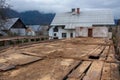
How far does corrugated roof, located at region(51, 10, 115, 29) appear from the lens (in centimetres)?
3238

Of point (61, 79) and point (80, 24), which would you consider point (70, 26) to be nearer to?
point (80, 24)

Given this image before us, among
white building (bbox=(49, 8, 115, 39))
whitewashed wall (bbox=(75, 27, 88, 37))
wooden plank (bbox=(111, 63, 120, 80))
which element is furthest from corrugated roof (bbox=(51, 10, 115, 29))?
wooden plank (bbox=(111, 63, 120, 80))

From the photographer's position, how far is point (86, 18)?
3406cm

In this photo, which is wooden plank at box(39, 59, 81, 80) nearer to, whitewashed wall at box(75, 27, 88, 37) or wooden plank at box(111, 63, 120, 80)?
wooden plank at box(111, 63, 120, 80)

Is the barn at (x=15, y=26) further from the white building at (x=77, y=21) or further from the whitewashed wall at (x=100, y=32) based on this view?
the whitewashed wall at (x=100, y=32)

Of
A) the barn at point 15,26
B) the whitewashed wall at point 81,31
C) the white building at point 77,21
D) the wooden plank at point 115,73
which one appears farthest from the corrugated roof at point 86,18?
the wooden plank at point 115,73

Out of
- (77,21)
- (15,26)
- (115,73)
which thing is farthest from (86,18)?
(115,73)

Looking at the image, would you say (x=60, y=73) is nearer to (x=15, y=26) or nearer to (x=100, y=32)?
(x=100, y=32)

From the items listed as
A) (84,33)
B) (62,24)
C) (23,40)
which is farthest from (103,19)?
(23,40)

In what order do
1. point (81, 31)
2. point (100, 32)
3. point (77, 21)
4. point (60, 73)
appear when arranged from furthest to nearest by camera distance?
point (77, 21), point (81, 31), point (100, 32), point (60, 73)

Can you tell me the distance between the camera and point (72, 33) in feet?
109

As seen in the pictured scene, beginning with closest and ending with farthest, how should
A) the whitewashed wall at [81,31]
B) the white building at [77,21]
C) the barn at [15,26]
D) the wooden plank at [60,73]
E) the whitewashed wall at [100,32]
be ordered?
the wooden plank at [60,73]
the whitewashed wall at [100,32]
the whitewashed wall at [81,31]
the white building at [77,21]
the barn at [15,26]

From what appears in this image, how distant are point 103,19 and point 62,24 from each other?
635 centimetres

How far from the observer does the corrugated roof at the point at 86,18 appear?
32.4 meters
